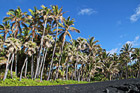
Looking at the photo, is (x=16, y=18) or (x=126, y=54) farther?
(x=126, y=54)

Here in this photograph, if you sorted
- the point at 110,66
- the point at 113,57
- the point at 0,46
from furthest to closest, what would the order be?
the point at 113,57 → the point at 110,66 → the point at 0,46

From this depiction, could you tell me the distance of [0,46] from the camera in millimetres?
30844

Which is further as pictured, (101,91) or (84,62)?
(84,62)

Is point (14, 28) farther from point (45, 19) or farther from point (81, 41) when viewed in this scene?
point (81, 41)

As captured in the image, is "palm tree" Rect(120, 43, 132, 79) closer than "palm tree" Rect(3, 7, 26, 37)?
No

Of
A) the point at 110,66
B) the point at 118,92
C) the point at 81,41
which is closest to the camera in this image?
the point at 118,92

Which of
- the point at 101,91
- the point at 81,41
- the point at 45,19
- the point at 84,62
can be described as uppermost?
the point at 45,19

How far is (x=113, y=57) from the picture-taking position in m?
54.7

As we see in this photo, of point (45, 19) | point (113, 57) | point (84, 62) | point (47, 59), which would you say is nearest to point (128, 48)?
point (113, 57)

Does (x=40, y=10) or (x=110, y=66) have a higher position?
(x=40, y=10)

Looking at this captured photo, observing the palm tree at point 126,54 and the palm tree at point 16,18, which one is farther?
the palm tree at point 126,54

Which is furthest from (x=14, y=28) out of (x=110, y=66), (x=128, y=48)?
(x=128, y=48)

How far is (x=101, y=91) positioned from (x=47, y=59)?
29.8 m

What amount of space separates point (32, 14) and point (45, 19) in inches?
140
